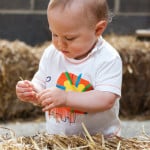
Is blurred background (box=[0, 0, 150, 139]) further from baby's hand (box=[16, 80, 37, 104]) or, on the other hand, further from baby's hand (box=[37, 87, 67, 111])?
baby's hand (box=[37, 87, 67, 111])

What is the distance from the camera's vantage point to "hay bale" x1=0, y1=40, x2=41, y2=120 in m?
4.61

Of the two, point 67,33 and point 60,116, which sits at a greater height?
→ point 67,33

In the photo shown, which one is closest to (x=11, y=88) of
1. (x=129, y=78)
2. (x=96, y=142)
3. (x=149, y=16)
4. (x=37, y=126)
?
(x=37, y=126)

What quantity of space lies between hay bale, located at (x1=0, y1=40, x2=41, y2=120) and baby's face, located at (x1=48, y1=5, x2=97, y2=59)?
237cm

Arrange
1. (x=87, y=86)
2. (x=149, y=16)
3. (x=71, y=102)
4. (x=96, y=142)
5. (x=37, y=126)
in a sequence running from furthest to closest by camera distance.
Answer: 1. (x=149, y=16)
2. (x=37, y=126)
3. (x=87, y=86)
4. (x=71, y=102)
5. (x=96, y=142)

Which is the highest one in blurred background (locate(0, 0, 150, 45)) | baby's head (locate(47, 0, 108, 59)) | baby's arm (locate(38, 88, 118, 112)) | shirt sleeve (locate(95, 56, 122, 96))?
baby's head (locate(47, 0, 108, 59))

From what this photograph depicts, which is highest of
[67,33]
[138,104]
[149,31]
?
[67,33]

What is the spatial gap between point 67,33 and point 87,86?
0.82 ft

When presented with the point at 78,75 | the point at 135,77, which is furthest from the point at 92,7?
the point at 135,77

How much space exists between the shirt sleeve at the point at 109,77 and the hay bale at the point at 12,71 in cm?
236

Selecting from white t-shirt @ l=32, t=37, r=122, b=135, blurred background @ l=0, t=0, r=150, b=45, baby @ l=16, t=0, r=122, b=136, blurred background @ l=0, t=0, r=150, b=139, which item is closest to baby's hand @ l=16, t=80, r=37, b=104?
baby @ l=16, t=0, r=122, b=136

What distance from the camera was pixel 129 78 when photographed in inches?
195

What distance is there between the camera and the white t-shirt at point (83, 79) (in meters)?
2.28

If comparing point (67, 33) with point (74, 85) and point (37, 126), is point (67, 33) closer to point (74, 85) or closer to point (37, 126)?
point (74, 85)
